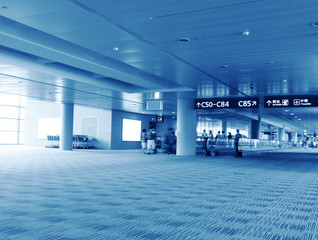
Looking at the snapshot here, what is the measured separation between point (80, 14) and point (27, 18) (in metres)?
1.33

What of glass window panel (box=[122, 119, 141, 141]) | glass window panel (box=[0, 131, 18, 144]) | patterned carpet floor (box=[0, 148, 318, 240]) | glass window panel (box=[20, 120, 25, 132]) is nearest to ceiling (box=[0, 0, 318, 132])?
patterned carpet floor (box=[0, 148, 318, 240])

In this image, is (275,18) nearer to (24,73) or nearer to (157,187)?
(157,187)

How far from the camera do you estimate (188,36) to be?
8891mm

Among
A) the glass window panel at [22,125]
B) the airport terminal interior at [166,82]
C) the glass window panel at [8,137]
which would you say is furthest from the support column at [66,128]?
the glass window panel at [22,125]

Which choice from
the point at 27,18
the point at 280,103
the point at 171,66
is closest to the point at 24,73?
the point at 171,66

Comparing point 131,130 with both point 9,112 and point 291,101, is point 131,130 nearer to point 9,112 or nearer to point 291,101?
point 9,112

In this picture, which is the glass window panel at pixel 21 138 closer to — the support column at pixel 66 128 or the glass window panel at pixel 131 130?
the glass window panel at pixel 131 130

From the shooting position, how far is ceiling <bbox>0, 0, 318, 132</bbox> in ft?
23.0

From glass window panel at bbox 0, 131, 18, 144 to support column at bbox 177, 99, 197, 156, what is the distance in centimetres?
2320

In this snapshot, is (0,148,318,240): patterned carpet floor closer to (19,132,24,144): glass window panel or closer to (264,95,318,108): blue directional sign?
(264,95,318,108): blue directional sign

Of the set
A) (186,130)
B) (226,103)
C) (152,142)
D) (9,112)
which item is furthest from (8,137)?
(226,103)

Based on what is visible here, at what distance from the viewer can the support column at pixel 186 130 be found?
21.2m

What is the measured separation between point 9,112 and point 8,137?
112 inches

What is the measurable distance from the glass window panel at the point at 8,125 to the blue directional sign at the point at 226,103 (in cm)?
2486
